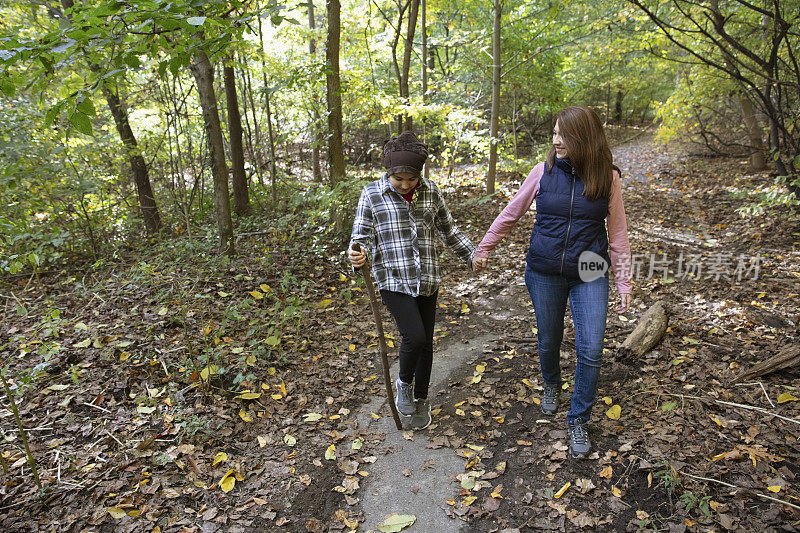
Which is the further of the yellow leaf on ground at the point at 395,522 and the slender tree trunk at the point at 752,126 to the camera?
the slender tree trunk at the point at 752,126

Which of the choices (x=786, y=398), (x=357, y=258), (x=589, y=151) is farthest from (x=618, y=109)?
(x=357, y=258)

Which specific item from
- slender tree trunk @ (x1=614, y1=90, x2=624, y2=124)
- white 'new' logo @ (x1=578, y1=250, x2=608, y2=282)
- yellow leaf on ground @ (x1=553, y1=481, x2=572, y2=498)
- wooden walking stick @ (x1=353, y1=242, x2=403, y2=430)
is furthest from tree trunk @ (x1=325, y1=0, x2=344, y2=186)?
slender tree trunk @ (x1=614, y1=90, x2=624, y2=124)

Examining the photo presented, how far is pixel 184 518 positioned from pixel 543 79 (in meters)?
12.8

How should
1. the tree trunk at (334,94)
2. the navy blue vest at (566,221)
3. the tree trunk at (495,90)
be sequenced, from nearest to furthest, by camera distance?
the navy blue vest at (566,221) → the tree trunk at (334,94) → the tree trunk at (495,90)

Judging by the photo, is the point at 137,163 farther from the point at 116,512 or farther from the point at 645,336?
the point at 645,336

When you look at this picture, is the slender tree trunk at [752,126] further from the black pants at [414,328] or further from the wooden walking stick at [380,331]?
the wooden walking stick at [380,331]

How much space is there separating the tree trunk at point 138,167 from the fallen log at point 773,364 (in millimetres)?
8921

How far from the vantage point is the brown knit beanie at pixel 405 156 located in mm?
2980

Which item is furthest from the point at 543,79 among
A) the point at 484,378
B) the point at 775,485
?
the point at 775,485

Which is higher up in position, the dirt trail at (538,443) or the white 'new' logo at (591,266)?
the white 'new' logo at (591,266)

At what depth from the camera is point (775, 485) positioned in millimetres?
2627

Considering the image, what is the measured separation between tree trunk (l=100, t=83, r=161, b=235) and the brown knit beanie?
21.3ft

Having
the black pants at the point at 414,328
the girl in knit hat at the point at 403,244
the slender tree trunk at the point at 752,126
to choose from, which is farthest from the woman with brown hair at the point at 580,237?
the slender tree trunk at the point at 752,126

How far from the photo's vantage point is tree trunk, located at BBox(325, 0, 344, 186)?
253 inches
